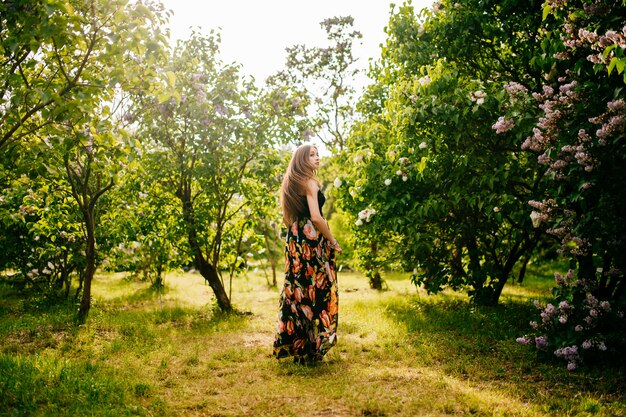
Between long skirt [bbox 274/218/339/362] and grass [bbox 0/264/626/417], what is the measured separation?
237 millimetres

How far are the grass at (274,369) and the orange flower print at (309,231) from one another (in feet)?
4.72

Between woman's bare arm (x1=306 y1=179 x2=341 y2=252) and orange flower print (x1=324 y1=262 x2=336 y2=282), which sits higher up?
woman's bare arm (x1=306 y1=179 x2=341 y2=252)

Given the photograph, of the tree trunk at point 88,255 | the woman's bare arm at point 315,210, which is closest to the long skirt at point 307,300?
the woman's bare arm at point 315,210

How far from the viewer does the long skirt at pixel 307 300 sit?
5.29m

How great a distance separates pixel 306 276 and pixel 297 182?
1.08m

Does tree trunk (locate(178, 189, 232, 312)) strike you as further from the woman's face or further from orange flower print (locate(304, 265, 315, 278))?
the woman's face

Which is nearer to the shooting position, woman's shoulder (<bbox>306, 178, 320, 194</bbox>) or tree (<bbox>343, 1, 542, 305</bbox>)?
woman's shoulder (<bbox>306, 178, 320, 194</bbox>)

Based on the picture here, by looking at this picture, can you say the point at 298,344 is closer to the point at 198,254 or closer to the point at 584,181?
the point at 584,181

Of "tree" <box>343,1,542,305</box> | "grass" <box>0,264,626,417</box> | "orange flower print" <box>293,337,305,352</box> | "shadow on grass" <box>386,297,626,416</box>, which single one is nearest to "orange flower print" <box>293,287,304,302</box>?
"orange flower print" <box>293,337,305,352</box>

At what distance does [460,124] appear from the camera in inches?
233

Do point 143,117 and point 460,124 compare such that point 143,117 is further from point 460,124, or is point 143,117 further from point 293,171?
point 460,124

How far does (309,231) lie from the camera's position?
535cm

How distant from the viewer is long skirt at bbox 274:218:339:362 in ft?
17.4

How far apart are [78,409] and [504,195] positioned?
5088mm
